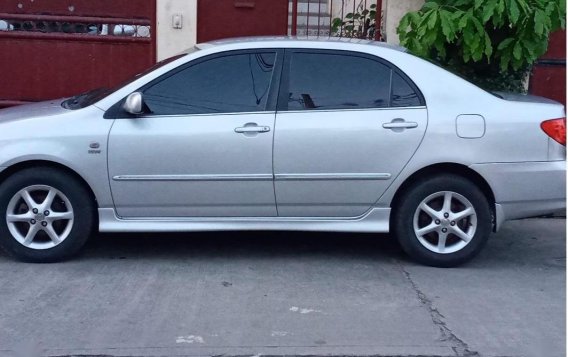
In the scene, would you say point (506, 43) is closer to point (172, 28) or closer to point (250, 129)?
point (250, 129)

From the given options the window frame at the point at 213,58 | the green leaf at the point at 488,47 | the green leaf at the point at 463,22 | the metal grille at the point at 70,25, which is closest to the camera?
the window frame at the point at 213,58

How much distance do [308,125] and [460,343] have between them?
202 centimetres

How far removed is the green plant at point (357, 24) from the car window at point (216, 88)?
3367 mm

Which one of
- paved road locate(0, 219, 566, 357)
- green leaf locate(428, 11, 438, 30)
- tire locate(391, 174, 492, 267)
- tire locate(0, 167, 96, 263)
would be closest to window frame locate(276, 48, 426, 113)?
tire locate(391, 174, 492, 267)

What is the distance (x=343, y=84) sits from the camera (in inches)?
265

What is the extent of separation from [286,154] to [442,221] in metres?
1.25

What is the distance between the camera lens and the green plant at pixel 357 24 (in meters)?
9.98

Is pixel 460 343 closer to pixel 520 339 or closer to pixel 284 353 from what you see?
pixel 520 339

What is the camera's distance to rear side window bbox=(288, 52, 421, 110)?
263 inches

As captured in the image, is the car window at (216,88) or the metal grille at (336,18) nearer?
the car window at (216,88)

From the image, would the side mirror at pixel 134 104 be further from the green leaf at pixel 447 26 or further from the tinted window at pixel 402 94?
the green leaf at pixel 447 26

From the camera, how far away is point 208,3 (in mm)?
9727

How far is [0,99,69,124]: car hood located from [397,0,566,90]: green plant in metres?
3.29

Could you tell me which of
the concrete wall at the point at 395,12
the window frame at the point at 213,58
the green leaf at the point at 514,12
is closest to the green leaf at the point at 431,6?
the green leaf at the point at 514,12
